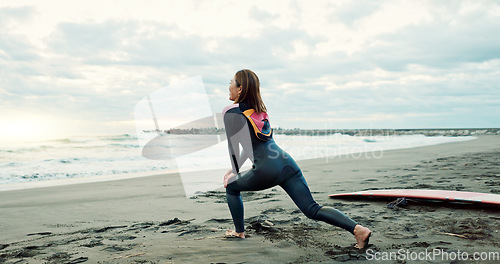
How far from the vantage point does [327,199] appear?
486 centimetres

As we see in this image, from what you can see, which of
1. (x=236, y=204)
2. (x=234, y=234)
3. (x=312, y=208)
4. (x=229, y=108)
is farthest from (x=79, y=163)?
(x=312, y=208)

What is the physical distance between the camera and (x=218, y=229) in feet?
11.2

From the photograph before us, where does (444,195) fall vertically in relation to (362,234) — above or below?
below

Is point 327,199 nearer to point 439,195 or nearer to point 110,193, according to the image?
point 439,195

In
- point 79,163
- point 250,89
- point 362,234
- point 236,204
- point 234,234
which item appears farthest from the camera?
point 79,163

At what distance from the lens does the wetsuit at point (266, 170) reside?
2.70 meters

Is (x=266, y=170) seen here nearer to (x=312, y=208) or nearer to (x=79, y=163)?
(x=312, y=208)

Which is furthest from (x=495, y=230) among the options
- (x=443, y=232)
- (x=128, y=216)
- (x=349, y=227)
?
(x=128, y=216)

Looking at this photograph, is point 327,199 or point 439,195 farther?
point 327,199

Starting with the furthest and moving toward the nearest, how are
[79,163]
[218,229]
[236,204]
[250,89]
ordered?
[79,163], [218,229], [236,204], [250,89]

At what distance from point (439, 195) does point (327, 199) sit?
1373 mm

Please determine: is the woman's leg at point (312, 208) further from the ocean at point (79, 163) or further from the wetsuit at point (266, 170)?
the ocean at point (79, 163)

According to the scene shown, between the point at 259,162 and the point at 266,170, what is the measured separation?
0.08m

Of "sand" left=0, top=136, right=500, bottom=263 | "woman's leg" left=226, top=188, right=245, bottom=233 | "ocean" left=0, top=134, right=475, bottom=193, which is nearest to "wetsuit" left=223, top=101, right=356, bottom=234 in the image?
"woman's leg" left=226, top=188, right=245, bottom=233
